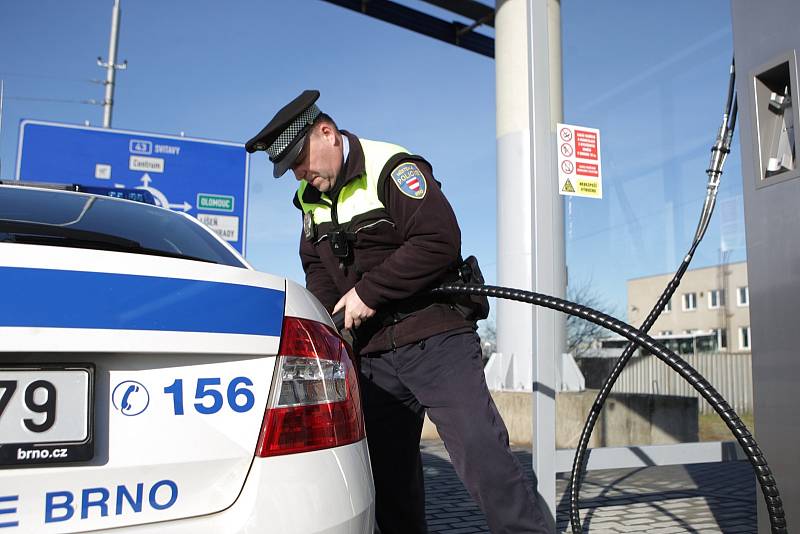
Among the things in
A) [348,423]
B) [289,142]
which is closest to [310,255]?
[289,142]

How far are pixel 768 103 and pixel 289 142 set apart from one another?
1994mm

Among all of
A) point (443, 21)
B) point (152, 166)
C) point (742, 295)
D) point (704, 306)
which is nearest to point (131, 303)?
point (742, 295)

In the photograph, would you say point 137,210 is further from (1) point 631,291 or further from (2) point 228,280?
(1) point 631,291

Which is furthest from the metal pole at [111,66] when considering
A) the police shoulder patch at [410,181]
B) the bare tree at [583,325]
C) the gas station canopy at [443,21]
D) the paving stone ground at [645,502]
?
the police shoulder patch at [410,181]

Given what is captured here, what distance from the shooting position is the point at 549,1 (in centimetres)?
406

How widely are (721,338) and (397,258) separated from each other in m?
3.52

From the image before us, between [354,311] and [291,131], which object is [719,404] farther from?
[291,131]

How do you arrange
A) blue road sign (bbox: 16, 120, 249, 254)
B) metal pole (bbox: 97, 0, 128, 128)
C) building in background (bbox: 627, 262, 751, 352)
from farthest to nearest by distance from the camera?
1. metal pole (bbox: 97, 0, 128, 128)
2. blue road sign (bbox: 16, 120, 249, 254)
3. building in background (bbox: 627, 262, 751, 352)

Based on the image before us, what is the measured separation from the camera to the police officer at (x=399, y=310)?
2.54 m

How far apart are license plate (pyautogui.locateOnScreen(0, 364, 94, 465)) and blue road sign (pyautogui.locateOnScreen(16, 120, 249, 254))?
8.24 meters

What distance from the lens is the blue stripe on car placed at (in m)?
1.43

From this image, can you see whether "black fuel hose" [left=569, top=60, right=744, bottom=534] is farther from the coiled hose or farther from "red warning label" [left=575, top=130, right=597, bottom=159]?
the coiled hose

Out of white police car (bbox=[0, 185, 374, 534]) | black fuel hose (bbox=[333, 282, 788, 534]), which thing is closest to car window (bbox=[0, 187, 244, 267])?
white police car (bbox=[0, 185, 374, 534])

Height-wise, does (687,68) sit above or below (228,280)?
above
